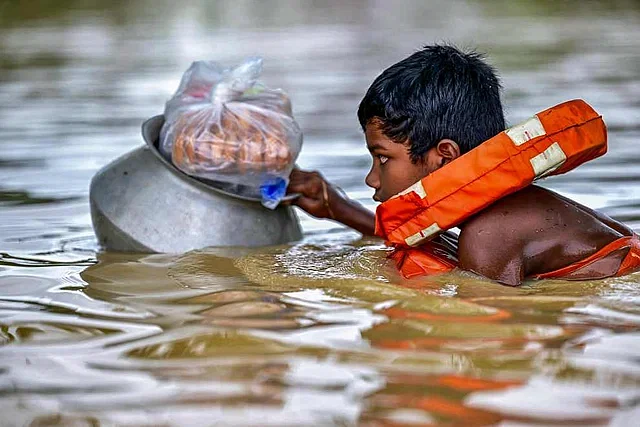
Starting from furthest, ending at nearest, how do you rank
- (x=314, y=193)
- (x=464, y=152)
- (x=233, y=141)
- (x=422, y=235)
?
(x=314, y=193) < (x=233, y=141) < (x=464, y=152) < (x=422, y=235)

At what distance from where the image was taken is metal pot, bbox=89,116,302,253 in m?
4.86

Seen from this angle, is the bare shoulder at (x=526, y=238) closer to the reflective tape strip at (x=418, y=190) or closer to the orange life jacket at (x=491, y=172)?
the orange life jacket at (x=491, y=172)

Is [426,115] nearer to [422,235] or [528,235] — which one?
A: [422,235]

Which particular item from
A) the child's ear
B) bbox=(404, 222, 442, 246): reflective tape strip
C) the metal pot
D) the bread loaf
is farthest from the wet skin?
the metal pot

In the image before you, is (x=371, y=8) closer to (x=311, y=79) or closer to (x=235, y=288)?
(x=311, y=79)

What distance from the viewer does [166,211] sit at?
4887 mm

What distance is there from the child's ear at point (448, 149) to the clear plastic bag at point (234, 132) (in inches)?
31.7

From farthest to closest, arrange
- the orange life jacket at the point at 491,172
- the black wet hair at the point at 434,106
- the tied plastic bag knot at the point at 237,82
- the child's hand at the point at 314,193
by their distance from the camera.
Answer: the child's hand at the point at 314,193 → the tied plastic bag knot at the point at 237,82 → the black wet hair at the point at 434,106 → the orange life jacket at the point at 491,172

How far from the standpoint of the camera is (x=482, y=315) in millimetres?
3688

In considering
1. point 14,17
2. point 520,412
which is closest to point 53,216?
point 520,412

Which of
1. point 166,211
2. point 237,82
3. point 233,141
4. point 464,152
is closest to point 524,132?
point 464,152

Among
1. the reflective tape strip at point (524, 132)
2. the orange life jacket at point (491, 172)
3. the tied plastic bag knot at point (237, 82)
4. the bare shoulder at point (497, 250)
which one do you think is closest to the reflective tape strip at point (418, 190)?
the orange life jacket at point (491, 172)

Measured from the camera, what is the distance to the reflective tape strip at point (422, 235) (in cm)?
425

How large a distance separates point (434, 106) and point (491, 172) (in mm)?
388
